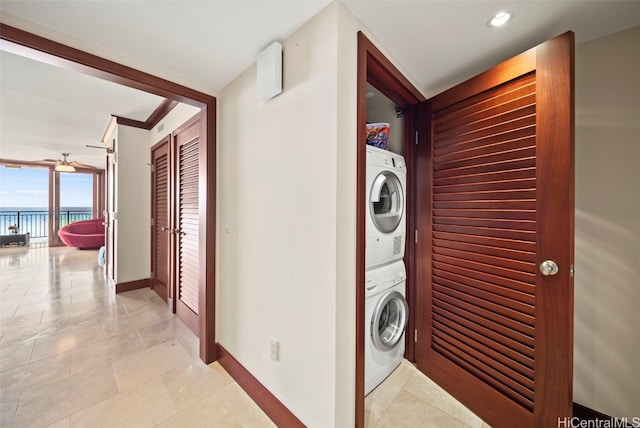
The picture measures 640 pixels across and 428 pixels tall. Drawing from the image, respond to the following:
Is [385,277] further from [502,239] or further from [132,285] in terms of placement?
[132,285]

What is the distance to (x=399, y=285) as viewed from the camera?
70.5 inches

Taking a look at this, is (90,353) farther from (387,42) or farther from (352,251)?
(387,42)

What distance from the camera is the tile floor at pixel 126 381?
55.0 inches

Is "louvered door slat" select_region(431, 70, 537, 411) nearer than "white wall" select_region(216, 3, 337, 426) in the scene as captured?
No

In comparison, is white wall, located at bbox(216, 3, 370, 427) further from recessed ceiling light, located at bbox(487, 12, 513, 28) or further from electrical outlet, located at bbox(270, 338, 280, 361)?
recessed ceiling light, located at bbox(487, 12, 513, 28)

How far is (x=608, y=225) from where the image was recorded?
4.27 feet

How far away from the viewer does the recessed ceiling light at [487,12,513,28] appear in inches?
45.4

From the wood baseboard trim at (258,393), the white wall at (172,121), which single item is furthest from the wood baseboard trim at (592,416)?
the white wall at (172,121)

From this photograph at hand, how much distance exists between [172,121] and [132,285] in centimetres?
233

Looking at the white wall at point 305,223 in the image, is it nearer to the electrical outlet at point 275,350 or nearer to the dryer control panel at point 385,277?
the electrical outlet at point 275,350

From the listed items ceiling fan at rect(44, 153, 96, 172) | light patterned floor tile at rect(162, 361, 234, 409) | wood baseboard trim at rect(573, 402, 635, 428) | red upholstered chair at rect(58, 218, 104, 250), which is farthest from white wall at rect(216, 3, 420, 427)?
red upholstered chair at rect(58, 218, 104, 250)

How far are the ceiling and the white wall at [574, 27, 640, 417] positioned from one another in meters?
0.21

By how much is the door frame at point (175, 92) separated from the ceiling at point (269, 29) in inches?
2.1

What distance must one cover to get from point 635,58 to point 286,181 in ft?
6.25
